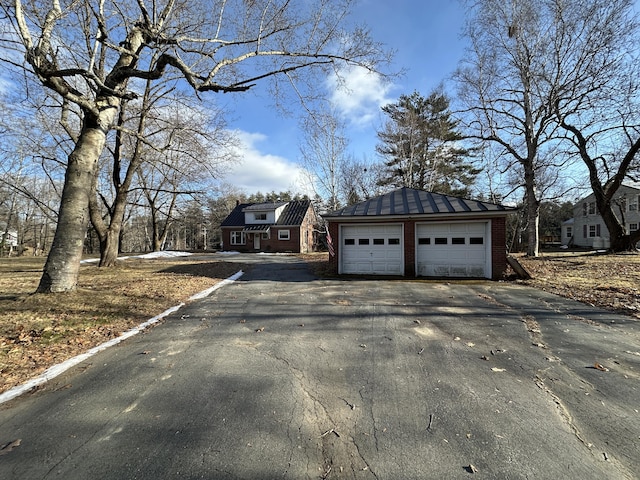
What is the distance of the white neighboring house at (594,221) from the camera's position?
3139 centimetres

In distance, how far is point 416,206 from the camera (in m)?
12.2

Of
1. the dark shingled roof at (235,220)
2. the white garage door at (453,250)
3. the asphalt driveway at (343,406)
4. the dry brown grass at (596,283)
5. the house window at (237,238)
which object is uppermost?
→ the dark shingled roof at (235,220)

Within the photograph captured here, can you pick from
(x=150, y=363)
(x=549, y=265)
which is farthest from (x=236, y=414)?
(x=549, y=265)

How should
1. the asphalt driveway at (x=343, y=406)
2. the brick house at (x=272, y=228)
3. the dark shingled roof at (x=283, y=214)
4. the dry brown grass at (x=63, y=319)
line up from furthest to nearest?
the dark shingled roof at (x=283, y=214) < the brick house at (x=272, y=228) < the dry brown grass at (x=63, y=319) < the asphalt driveway at (x=343, y=406)

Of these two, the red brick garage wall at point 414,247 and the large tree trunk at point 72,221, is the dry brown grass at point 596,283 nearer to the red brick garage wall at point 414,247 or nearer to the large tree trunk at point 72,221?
the red brick garage wall at point 414,247

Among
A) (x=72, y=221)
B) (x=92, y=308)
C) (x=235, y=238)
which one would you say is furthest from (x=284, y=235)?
(x=92, y=308)

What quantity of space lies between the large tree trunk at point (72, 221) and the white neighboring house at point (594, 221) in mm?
38948

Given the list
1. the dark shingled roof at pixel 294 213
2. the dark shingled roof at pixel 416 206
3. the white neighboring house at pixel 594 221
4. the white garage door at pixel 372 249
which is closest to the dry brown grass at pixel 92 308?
the dark shingled roof at pixel 416 206

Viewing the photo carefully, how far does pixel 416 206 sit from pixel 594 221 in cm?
3494

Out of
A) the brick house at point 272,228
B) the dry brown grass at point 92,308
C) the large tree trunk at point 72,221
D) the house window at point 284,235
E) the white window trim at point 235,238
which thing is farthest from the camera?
the white window trim at point 235,238

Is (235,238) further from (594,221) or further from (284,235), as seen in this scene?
(594,221)

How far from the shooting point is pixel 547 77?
1731 cm

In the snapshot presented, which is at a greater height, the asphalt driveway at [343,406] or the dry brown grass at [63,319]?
the dry brown grass at [63,319]

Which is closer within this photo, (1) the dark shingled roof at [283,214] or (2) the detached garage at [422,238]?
(2) the detached garage at [422,238]
